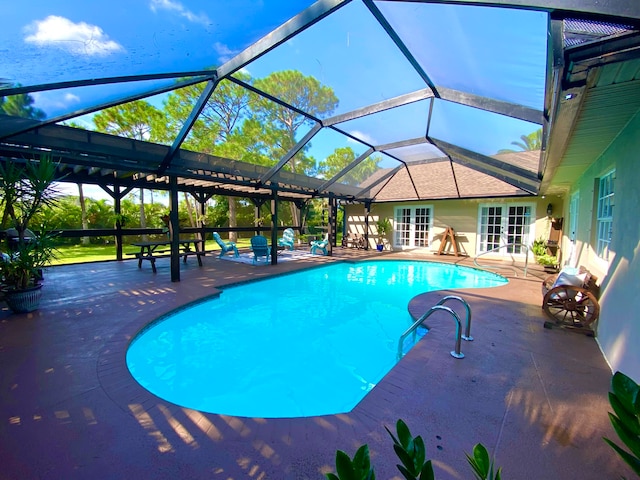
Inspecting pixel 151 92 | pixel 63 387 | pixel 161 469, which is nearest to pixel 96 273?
pixel 151 92

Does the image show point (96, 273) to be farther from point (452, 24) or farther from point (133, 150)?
point (452, 24)

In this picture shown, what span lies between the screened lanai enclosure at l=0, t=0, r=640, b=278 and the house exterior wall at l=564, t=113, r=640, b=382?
0.65 m

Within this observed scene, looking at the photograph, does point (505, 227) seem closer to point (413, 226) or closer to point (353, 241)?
point (413, 226)

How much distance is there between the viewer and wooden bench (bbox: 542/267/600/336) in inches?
153

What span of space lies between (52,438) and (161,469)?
963 mm

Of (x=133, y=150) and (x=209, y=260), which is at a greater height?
(x=133, y=150)

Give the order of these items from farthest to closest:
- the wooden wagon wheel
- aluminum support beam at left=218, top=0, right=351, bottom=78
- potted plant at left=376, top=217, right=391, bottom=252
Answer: potted plant at left=376, top=217, right=391, bottom=252 → the wooden wagon wheel → aluminum support beam at left=218, top=0, right=351, bottom=78

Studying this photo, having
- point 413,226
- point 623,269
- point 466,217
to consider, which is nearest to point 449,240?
point 466,217

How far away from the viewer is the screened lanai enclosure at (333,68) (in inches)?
92.7

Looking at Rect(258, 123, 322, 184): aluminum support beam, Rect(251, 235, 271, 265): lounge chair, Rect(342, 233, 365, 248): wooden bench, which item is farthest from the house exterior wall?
Rect(342, 233, 365, 248): wooden bench

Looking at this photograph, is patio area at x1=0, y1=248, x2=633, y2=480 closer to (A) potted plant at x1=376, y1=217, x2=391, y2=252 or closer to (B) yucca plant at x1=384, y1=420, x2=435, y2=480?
(B) yucca plant at x1=384, y1=420, x2=435, y2=480

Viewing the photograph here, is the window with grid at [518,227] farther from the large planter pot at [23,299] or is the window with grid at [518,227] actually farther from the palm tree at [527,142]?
the large planter pot at [23,299]

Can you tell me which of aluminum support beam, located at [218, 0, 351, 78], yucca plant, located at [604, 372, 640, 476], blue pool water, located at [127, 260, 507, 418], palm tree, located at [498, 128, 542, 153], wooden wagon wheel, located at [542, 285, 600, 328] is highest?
aluminum support beam, located at [218, 0, 351, 78]

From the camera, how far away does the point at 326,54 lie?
457cm
